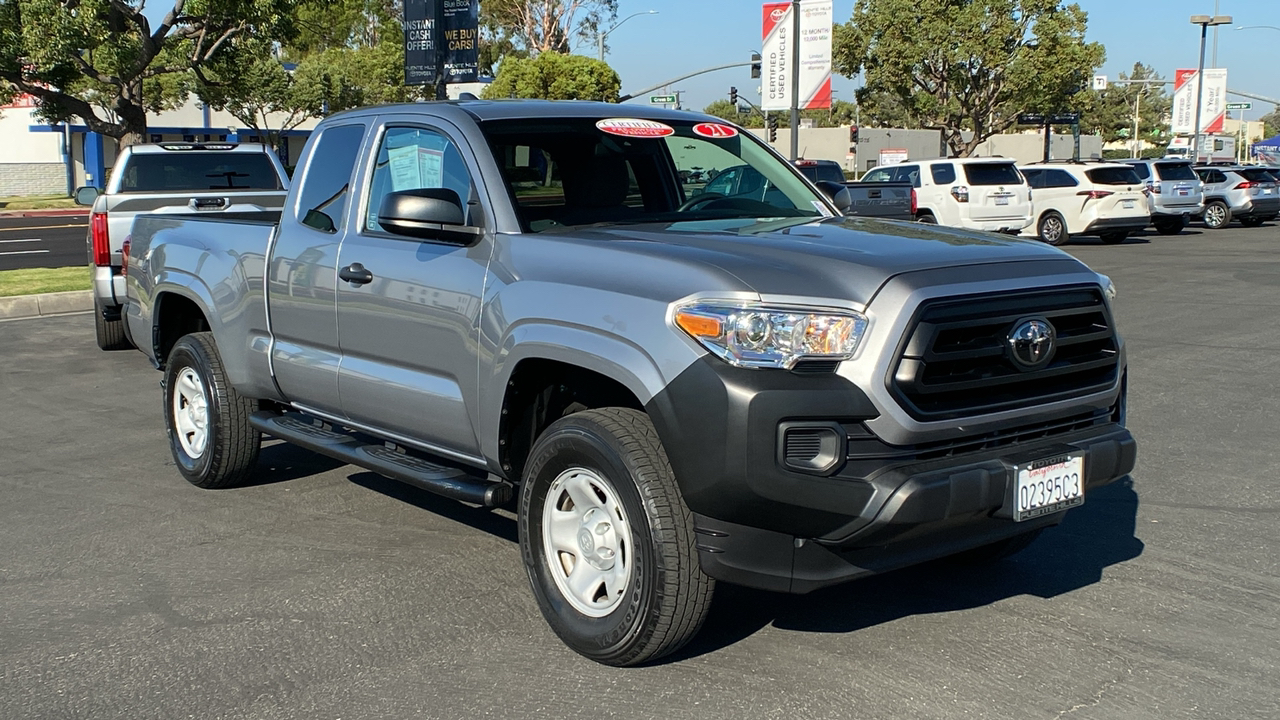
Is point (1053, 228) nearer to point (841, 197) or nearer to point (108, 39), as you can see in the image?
point (108, 39)

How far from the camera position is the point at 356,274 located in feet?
17.1

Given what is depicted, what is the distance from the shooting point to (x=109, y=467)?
7.10 metres

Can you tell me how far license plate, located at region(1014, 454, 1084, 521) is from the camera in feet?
12.6

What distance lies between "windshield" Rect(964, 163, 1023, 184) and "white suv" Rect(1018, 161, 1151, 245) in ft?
7.10

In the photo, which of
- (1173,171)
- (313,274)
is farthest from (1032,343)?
(1173,171)

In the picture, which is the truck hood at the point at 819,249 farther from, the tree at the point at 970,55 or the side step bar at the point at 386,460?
the tree at the point at 970,55

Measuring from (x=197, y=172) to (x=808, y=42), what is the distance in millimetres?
15296

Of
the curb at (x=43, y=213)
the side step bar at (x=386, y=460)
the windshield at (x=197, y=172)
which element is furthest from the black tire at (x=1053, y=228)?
the curb at (x=43, y=213)

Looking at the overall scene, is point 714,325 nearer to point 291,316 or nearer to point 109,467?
point 291,316

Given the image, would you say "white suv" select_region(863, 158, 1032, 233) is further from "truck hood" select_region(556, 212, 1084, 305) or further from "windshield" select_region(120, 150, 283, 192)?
"truck hood" select_region(556, 212, 1084, 305)

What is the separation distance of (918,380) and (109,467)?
16.9ft

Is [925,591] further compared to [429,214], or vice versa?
[925,591]

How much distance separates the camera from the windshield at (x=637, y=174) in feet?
16.3


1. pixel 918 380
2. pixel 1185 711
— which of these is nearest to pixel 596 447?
pixel 918 380
